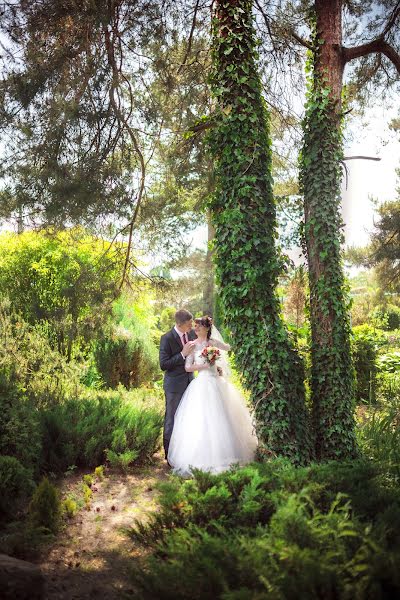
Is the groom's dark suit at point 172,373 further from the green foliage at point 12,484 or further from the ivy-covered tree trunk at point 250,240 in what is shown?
the green foliage at point 12,484

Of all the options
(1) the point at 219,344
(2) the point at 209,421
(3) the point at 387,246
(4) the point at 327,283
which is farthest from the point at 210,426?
(3) the point at 387,246

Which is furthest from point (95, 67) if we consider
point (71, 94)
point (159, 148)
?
point (159, 148)

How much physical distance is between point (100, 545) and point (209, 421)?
2.08 m

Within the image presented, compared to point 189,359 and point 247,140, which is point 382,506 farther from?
point 247,140

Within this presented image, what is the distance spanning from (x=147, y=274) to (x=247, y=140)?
10.3 ft

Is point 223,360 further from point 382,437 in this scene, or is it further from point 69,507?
point 69,507

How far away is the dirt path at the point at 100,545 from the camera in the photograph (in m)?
3.80

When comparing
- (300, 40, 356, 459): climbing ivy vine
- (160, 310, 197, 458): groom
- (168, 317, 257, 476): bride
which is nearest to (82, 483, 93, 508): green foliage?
(168, 317, 257, 476): bride

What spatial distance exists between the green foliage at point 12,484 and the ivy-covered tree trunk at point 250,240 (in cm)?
257

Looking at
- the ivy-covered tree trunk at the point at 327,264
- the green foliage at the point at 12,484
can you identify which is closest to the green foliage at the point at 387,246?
the ivy-covered tree trunk at the point at 327,264

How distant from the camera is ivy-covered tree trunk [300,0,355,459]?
21.0 feet

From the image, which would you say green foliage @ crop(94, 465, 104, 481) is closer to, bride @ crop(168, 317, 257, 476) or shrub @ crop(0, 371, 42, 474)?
shrub @ crop(0, 371, 42, 474)

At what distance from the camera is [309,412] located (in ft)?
21.5

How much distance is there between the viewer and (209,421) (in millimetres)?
6301
